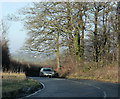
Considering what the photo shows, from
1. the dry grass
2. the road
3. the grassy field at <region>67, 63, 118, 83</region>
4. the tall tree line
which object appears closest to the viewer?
the road

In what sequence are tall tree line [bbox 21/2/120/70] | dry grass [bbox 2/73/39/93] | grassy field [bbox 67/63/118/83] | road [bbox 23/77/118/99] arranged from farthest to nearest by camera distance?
tall tree line [bbox 21/2/120/70] < grassy field [bbox 67/63/118/83] < dry grass [bbox 2/73/39/93] < road [bbox 23/77/118/99]

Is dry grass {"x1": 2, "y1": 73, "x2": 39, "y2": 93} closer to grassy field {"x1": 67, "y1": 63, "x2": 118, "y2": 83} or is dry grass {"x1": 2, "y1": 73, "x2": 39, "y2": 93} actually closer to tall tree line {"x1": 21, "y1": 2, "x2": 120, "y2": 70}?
grassy field {"x1": 67, "y1": 63, "x2": 118, "y2": 83}

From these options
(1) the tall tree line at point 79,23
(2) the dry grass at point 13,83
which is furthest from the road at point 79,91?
(1) the tall tree line at point 79,23

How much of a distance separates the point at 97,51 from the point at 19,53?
15.9 meters

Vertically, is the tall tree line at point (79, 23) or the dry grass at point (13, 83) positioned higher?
the tall tree line at point (79, 23)

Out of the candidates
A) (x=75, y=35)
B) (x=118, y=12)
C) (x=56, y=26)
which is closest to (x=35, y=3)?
(x=56, y=26)

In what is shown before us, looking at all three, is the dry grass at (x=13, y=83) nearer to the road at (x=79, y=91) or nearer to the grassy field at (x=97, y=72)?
the road at (x=79, y=91)

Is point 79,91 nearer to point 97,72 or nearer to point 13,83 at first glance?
point 13,83

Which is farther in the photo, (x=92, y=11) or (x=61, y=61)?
(x=61, y=61)

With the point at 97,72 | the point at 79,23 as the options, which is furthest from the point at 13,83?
the point at 79,23

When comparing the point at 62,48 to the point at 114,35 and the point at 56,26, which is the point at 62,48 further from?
the point at 114,35

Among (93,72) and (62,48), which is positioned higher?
(62,48)

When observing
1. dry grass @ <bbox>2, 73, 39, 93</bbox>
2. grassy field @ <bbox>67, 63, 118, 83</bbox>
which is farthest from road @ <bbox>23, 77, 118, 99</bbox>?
grassy field @ <bbox>67, 63, 118, 83</bbox>

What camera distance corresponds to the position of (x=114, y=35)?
115ft
